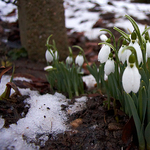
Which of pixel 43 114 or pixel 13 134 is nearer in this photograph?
pixel 13 134

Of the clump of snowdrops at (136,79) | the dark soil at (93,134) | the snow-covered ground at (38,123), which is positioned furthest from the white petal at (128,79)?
the snow-covered ground at (38,123)

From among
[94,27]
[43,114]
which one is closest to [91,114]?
[43,114]

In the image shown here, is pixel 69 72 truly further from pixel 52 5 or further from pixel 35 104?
pixel 52 5

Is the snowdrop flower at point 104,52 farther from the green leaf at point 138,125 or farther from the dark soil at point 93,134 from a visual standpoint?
the dark soil at point 93,134

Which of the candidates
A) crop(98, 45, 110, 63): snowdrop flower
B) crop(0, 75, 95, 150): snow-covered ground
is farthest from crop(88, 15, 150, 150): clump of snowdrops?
crop(0, 75, 95, 150): snow-covered ground

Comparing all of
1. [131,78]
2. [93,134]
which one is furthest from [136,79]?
[93,134]

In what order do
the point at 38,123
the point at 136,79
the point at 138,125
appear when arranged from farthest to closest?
the point at 38,123 → the point at 138,125 → the point at 136,79

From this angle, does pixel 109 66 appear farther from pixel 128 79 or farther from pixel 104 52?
pixel 128 79

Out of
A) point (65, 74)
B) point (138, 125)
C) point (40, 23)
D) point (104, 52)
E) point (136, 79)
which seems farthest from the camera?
point (40, 23)
